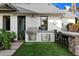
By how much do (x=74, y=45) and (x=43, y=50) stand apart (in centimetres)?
111

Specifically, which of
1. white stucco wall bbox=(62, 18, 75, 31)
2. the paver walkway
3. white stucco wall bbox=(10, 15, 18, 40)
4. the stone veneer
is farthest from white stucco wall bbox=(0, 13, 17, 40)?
the stone veneer

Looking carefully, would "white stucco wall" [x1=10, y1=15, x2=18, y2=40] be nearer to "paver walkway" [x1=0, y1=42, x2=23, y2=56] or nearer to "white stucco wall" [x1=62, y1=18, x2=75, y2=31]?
"paver walkway" [x1=0, y1=42, x2=23, y2=56]

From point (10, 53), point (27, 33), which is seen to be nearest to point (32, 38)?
point (27, 33)

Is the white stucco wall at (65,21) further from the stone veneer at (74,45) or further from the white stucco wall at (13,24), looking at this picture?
the white stucco wall at (13,24)

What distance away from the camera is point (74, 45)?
35.4ft

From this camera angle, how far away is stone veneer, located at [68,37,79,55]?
419 inches

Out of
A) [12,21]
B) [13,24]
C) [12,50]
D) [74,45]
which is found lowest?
[12,50]

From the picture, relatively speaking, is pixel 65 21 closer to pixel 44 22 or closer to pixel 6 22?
pixel 44 22

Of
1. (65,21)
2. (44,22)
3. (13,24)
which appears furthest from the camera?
(44,22)

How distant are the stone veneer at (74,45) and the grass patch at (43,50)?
0.19 m

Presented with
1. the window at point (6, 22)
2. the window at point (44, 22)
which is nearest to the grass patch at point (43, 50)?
the window at point (44, 22)

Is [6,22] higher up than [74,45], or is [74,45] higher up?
[6,22]

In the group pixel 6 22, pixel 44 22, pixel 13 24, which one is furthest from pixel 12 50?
pixel 44 22

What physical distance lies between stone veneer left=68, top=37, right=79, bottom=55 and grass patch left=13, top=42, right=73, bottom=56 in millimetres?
188
